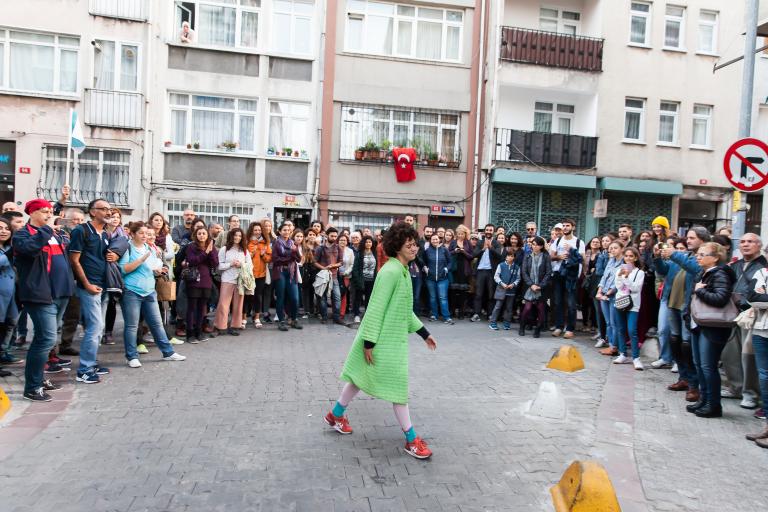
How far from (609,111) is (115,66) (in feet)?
54.2

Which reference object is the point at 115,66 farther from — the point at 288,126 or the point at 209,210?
the point at 288,126

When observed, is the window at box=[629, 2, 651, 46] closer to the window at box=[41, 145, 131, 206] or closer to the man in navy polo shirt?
the window at box=[41, 145, 131, 206]

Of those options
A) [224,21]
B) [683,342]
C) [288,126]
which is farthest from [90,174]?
[683,342]

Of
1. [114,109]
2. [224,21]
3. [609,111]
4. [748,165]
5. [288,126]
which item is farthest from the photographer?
[609,111]

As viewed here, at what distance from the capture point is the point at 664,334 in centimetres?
870

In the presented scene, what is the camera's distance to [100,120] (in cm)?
1847

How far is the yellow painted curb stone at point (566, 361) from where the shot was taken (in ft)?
27.9

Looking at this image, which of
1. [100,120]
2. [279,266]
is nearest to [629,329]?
[279,266]

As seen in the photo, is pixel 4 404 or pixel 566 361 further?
pixel 566 361

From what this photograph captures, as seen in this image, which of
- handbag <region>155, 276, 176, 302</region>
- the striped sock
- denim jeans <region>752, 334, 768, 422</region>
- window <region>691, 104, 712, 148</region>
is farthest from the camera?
window <region>691, 104, 712, 148</region>

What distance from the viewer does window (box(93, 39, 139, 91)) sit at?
61.1ft

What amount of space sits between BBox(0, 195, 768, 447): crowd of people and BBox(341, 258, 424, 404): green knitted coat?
430mm

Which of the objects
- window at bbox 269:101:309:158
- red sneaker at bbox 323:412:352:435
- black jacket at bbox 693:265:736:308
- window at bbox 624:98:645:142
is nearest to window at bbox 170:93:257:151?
window at bbox 269:101:309:158

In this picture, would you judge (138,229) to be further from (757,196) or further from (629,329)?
(757,196)
